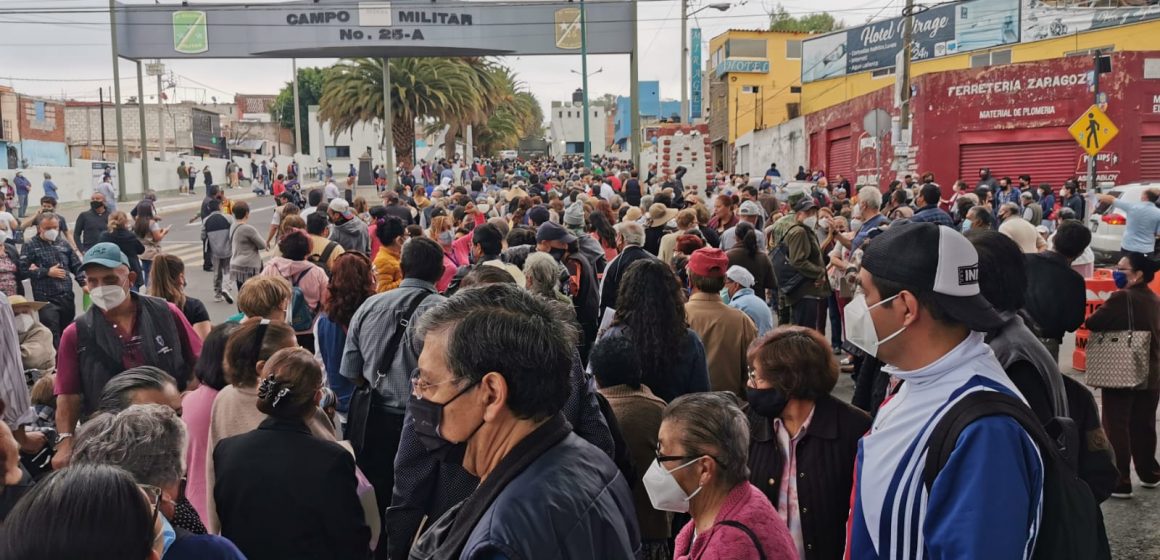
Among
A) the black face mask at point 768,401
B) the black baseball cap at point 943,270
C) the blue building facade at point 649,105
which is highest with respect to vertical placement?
the blue building facade at point 649,105

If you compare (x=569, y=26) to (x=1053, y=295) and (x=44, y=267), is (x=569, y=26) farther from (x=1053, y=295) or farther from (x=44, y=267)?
(x=1053, y=295)

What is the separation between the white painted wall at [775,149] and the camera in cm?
4000

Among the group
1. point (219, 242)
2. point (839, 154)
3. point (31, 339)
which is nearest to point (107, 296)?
point (31, 339)

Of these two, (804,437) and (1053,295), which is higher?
(1053,295)

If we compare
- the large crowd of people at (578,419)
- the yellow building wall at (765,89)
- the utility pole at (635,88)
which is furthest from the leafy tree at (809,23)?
the large crowd of people at (578,419)

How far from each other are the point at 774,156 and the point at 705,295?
40.0m

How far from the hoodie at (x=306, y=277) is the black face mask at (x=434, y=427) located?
5.65 metres

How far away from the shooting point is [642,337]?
4941 millimetres

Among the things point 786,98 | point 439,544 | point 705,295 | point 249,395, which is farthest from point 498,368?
point 786,98

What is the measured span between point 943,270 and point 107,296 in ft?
15.0

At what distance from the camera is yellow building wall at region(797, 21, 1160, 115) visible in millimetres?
32594

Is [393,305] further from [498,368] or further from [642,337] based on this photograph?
[498,368]

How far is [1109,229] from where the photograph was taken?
58.3 ft

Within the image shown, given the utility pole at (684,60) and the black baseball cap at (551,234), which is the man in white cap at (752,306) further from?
the utility pole at (684,60)
